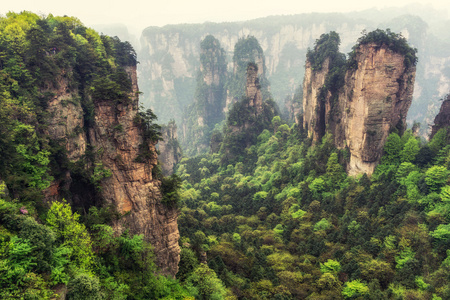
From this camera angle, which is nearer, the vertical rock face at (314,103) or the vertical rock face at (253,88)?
the vertical rock face at (314,103)

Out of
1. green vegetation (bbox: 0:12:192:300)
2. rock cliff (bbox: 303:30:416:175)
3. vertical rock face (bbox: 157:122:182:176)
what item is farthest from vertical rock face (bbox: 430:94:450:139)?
vertical rock face (bbox: 157:122:182:176)

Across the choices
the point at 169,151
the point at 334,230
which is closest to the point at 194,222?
the point at 334,230

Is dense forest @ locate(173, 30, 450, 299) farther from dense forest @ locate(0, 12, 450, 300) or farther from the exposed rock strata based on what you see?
the exposed rock strata

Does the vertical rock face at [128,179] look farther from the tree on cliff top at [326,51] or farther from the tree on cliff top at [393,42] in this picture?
the tree on cliff top at [326,51]

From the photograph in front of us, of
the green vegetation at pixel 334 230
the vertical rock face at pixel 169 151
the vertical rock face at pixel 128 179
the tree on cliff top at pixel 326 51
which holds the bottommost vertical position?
the vertical rock face at pixel 169 151

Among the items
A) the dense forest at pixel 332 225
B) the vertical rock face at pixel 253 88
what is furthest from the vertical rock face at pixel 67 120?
the vertical rock face at pixel 253 88

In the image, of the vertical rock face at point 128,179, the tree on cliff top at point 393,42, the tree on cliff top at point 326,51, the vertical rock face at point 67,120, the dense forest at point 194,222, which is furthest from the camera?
the tree on cliff top at point 326,51

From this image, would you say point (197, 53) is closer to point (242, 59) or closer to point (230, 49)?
point (230, 49)
